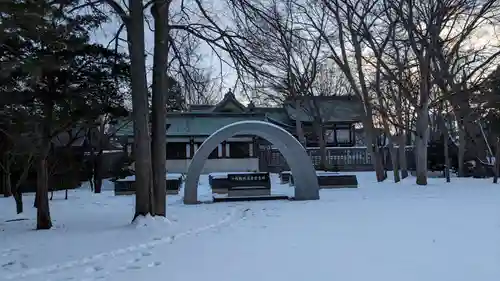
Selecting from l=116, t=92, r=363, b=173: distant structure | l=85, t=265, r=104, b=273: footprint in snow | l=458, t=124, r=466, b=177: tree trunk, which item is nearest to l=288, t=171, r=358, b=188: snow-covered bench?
l=458, t=124, r=466, b=177: tree trunk

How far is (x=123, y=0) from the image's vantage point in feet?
37.9

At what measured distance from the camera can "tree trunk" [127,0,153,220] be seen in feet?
35.7

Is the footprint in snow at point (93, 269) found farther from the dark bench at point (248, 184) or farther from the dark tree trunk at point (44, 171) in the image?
the dark bench at point (248, 184)

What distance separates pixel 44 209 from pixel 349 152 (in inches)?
1243

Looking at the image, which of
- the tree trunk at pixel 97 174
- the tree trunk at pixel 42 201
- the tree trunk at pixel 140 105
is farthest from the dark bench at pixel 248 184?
the tree trunk at pixel 97 174

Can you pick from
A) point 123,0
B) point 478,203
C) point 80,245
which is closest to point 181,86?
A: point 123,0

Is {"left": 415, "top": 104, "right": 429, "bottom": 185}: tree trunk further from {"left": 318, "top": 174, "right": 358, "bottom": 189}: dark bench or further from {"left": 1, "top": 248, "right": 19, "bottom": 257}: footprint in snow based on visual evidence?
{"left": 1, "top": 248, "right": 19, "bottom": 257}: footprint in snow

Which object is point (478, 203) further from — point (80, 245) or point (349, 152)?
point (349, 152)

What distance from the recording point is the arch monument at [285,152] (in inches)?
679

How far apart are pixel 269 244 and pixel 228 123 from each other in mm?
31601

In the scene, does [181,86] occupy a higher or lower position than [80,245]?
higher

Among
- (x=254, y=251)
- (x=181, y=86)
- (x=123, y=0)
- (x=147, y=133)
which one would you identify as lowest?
(x=254, y=251)

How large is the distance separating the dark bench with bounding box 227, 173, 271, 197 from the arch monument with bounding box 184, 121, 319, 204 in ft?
5.02

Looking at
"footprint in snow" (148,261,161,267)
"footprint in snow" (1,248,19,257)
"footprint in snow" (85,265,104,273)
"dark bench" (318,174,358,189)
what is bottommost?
"footprint in snow" (148,261,161,267)
